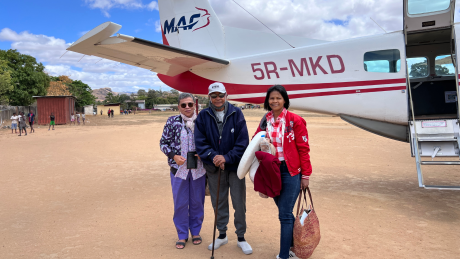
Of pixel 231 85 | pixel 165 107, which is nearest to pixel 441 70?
pixel 231 85

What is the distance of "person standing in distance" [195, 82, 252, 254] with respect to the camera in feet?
10.6

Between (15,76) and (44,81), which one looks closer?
(15,76)

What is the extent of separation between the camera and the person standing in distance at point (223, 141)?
3.22 m

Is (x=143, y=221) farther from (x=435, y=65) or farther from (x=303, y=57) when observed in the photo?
(x=435, y=65)

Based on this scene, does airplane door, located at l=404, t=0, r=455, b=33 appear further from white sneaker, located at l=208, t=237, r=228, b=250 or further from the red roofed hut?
the red roofed hut

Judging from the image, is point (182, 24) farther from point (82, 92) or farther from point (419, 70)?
point (82, 92)

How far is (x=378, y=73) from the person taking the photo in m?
5.36

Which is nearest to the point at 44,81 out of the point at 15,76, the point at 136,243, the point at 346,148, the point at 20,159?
the point at 15,76

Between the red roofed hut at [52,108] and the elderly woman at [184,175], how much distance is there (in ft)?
92.3

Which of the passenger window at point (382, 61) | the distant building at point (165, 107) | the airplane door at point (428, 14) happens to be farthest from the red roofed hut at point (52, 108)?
the distant building at point (165, 107)

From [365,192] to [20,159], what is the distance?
34.7 ft

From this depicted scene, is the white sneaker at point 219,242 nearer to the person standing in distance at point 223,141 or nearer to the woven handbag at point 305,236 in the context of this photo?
the person standing in distance at point 223,141

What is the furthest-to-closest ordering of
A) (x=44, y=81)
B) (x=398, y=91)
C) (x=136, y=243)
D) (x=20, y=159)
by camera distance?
(x=44, y=81)
(x=20, y=159)
(x=398, y=91)
(x=136, y=243)

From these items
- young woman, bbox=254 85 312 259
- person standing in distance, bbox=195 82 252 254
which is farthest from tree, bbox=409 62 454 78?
person standing in distance, bbox=195 82 252 254
